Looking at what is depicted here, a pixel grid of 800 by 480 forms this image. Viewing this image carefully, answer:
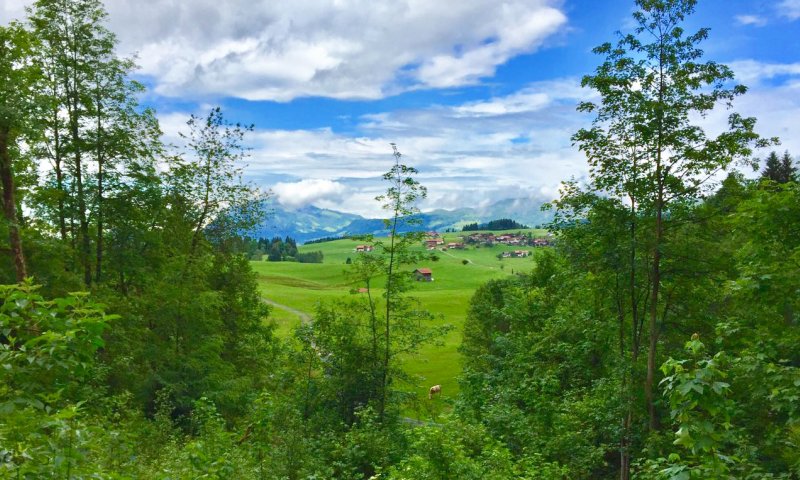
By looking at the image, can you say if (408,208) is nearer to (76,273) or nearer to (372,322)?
(372,322)

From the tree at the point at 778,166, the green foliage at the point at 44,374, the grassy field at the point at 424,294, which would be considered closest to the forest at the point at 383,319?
the green foliage at the point at 44,374

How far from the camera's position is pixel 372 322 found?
79.5 ft

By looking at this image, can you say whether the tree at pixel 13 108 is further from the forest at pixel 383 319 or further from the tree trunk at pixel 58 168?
the tree trunk at pixel 58 168

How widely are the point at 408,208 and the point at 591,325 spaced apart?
949 cm

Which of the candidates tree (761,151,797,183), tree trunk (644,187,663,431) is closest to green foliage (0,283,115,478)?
tree trunk (644,187,663,431)

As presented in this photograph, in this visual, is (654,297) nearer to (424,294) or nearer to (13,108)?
(13,108)

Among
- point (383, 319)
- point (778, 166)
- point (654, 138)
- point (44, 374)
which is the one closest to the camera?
point (44, 374)

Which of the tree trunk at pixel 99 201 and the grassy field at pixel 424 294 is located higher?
the tree trunk at pixel 99 201

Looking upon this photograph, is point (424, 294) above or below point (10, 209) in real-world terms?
below

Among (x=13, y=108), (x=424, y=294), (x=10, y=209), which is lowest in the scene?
(x=424, y=294)

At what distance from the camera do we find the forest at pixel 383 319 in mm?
6258

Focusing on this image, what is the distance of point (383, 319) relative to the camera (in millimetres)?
24828

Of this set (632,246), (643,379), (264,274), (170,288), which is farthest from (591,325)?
(264,274)

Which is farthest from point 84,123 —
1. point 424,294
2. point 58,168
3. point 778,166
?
point 424,294
